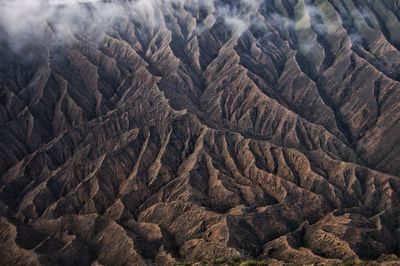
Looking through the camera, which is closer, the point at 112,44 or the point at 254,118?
the point at 254,118

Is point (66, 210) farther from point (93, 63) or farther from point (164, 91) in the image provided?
point (93, 63)

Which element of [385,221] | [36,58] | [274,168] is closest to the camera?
[385,221]

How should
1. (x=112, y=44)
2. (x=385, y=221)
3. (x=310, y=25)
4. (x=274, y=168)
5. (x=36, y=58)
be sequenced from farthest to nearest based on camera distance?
1. (x=310, y=25)
2. (x=112, y=44)
3. (x=36, y=58)
4. (x=274, y=168)
5. (x=385, y=221)

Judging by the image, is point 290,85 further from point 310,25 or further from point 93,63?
point 93,63

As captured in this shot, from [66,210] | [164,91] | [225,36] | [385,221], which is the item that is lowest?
[66,210]

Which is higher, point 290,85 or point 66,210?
point 290,85

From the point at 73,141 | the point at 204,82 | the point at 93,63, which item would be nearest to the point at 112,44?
the point at 93,63
